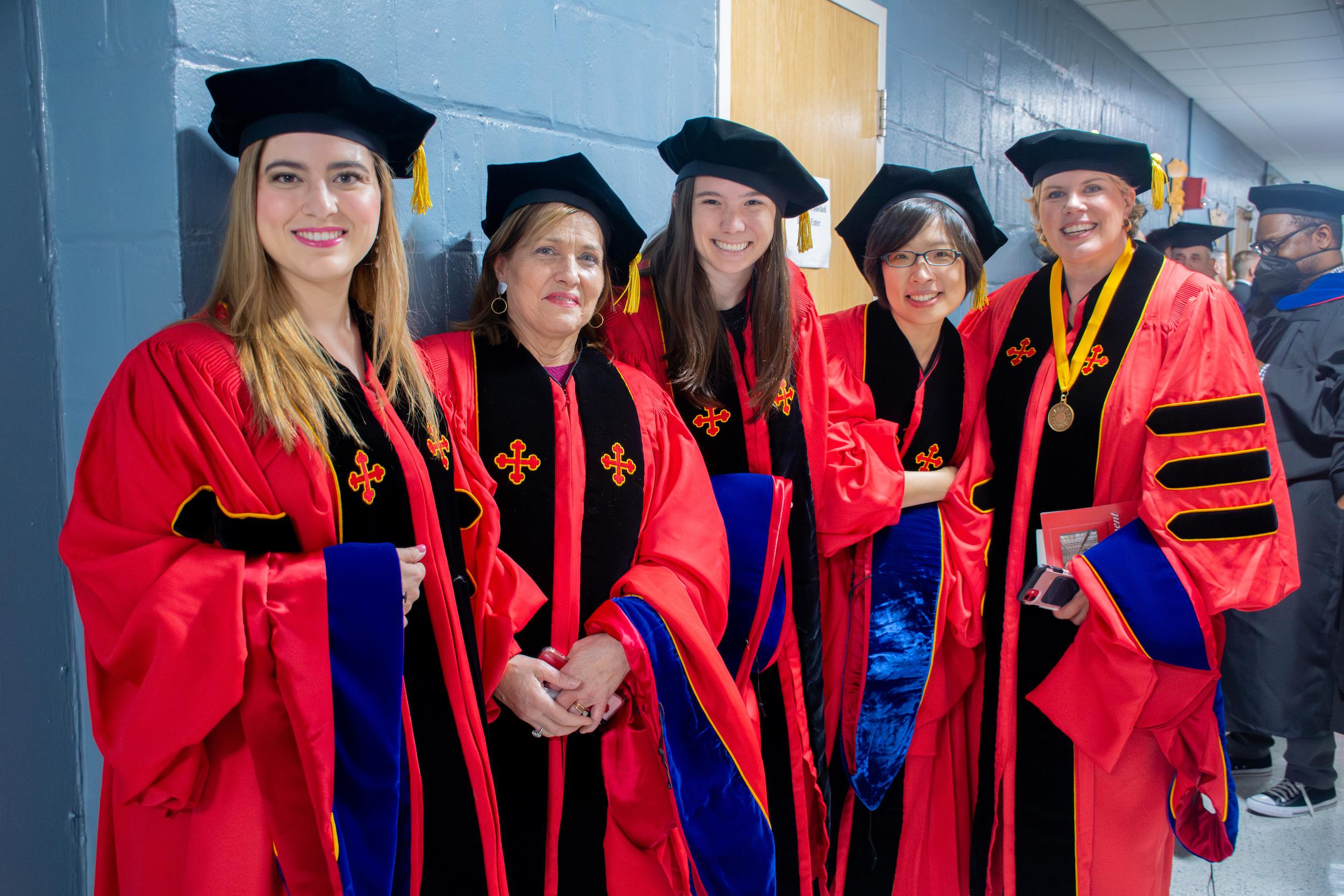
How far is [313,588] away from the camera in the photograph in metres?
1.28

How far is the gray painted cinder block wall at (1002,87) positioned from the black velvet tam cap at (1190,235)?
0.68m

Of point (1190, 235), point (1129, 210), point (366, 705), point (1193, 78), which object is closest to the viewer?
point (366, 705)

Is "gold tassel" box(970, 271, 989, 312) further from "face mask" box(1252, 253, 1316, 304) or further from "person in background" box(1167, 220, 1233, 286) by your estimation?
"person in background" box(1167, 220, 1233, 286)

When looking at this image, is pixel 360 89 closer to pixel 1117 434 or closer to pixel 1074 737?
pixel 1117 434

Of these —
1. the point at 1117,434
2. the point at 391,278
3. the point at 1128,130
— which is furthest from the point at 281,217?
the point at 1128,130

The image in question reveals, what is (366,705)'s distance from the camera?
4.35 feet

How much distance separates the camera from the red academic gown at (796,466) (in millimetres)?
2029

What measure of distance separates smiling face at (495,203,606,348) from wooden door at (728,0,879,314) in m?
1.18

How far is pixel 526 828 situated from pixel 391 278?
3.21ft

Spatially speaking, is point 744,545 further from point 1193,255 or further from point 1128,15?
point 1128,15

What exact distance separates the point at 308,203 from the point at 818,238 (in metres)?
2.16

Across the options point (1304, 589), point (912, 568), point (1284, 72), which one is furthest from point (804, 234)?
point (1284, 72)

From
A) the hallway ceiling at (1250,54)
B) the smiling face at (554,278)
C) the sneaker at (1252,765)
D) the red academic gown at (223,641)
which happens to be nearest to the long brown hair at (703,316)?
the smiling face at (554,278)

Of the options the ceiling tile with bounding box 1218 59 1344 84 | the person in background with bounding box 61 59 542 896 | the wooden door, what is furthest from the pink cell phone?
the ceiling tile with bounding box 1218 59 1344 84
